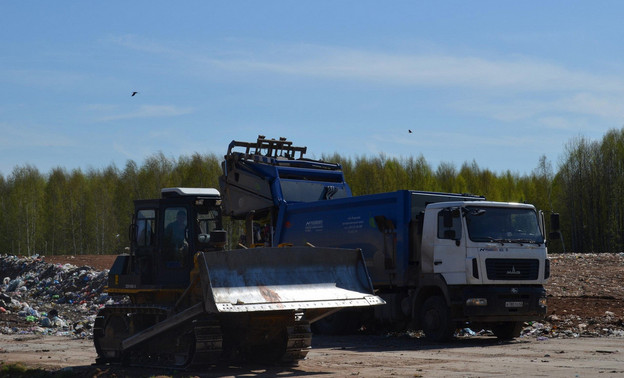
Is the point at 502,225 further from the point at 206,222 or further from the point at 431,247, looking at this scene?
the point at 206,222

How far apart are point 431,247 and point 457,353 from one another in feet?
9.23

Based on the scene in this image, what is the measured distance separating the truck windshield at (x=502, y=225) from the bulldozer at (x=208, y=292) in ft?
14.2

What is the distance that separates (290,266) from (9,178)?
6682cm

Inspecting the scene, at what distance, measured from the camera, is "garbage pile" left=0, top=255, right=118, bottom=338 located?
20603 millimetres

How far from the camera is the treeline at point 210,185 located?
59.7 metres

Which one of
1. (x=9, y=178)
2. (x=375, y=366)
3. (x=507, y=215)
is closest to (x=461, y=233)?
(x=507, y=215)

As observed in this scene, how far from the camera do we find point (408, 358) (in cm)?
1376

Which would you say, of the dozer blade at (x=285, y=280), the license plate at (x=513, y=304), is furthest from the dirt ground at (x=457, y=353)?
the dozer blade at (x=285, y=280)

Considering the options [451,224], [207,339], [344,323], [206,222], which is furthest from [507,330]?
[207,339]

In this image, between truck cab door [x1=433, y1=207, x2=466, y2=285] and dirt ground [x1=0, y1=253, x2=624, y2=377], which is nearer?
dirt ground [x1=0, y1=253, x2=624, y2=377]

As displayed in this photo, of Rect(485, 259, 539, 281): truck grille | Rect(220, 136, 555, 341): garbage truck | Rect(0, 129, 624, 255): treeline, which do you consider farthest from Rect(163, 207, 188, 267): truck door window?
Rect(0, 129, 624, 255): treeline

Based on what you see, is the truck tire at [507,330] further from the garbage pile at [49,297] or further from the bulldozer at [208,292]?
the garbage pile at [49,297]

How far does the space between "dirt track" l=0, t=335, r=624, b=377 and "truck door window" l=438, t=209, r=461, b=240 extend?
2.12m

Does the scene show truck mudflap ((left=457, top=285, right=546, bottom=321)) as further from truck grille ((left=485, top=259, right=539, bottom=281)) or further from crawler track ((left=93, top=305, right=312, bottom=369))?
crawler track ((left=93, top=305, right=312, bottom=369))
